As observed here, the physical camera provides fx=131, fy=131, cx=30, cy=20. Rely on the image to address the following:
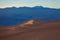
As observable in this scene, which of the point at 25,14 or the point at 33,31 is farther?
the point at 25,14

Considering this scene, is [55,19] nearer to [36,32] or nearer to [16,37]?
[36,32]

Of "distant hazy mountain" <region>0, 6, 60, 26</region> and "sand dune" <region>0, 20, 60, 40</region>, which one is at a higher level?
"distant hazy mountain" <region>0, 6, 60, 26</region>

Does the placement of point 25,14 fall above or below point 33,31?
above

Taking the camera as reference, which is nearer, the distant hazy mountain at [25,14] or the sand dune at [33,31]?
the sand dune at [33,31]

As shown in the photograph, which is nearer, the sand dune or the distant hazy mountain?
the sand dune
